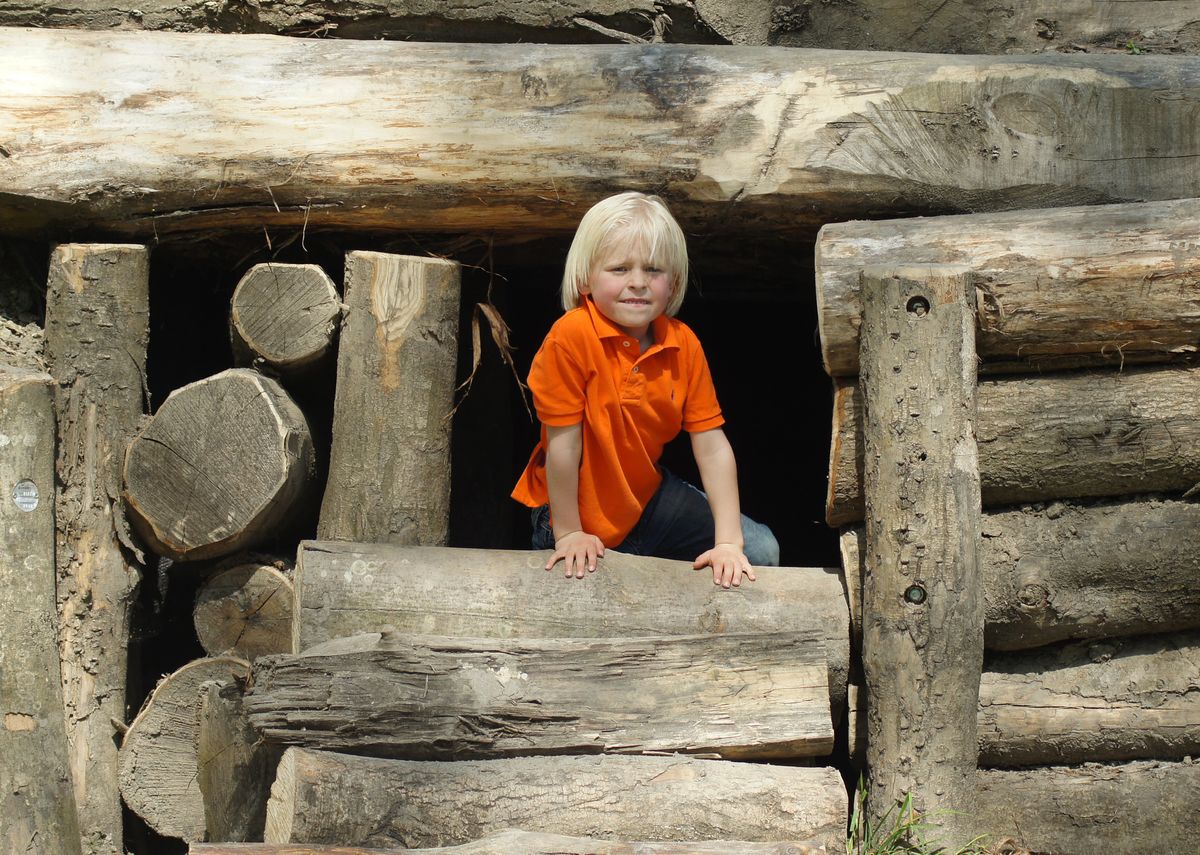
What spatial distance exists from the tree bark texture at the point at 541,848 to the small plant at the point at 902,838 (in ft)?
1.47

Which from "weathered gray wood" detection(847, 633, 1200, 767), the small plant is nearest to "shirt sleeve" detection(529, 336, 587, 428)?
"weathered gray wood" detection(847, 633, 1200, 767)

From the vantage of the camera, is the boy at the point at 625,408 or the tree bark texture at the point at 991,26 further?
the tree bark texture at the point at 991,26

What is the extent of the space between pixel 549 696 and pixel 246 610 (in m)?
1.15

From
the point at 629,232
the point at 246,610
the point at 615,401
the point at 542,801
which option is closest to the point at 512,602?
the point at 542,801

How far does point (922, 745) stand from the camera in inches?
127

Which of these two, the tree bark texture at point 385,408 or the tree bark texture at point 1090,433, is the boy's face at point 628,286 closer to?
the tree bark texture at point 385,408

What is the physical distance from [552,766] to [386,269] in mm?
1552

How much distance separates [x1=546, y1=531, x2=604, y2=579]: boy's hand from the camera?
134 inches

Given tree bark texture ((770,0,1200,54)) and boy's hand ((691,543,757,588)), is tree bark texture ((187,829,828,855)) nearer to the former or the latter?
boy's hand ((691,543,757,588))

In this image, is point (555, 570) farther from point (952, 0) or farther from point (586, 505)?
point (952, 0)

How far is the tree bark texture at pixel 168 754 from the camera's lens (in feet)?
12.2

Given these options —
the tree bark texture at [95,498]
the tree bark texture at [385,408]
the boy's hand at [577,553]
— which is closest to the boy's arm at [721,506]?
the boy's hand at [577,553]

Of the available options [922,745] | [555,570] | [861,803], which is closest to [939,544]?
[922,745]

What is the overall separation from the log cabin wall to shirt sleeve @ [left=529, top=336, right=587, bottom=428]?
46 cm
